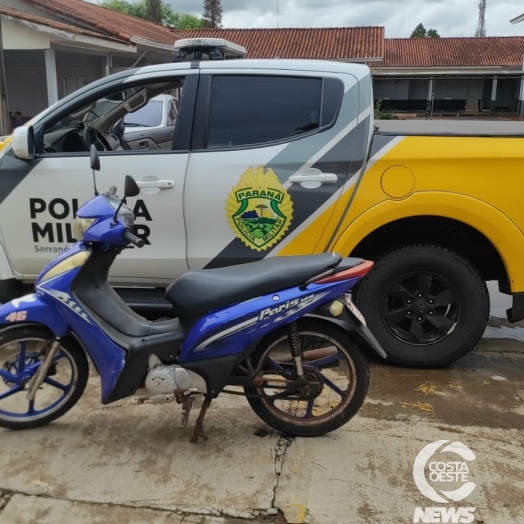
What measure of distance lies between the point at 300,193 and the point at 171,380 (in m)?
1.48

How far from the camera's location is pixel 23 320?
3.01 metres

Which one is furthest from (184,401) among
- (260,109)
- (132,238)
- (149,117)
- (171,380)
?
(149,117)

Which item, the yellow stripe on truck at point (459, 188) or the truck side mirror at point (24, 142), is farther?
the truck side mirror at point (24, 142)

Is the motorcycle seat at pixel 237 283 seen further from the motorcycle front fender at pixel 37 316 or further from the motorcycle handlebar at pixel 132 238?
the motorcycle front fender at pixel 37 316

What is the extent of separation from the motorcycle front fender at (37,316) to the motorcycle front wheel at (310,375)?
3.30 feet

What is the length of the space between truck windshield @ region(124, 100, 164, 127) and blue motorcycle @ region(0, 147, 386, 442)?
557 centimetres

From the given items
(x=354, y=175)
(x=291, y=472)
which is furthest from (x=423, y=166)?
(x=291, y=472)

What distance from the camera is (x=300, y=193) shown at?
3752 millimetres

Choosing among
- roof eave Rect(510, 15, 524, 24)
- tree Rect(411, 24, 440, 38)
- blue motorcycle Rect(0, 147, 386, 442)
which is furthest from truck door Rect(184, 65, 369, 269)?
tree Rect(411, 24, 440, 38)

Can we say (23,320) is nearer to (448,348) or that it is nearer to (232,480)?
(232,480)

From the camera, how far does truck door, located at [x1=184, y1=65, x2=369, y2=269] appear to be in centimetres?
375

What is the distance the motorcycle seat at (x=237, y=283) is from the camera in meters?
2.85

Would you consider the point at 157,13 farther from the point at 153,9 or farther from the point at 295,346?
the point at 295,346

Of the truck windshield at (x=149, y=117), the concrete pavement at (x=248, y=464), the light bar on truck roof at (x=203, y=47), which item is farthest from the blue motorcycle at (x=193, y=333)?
the truck windshield at (x=149, y=117)
